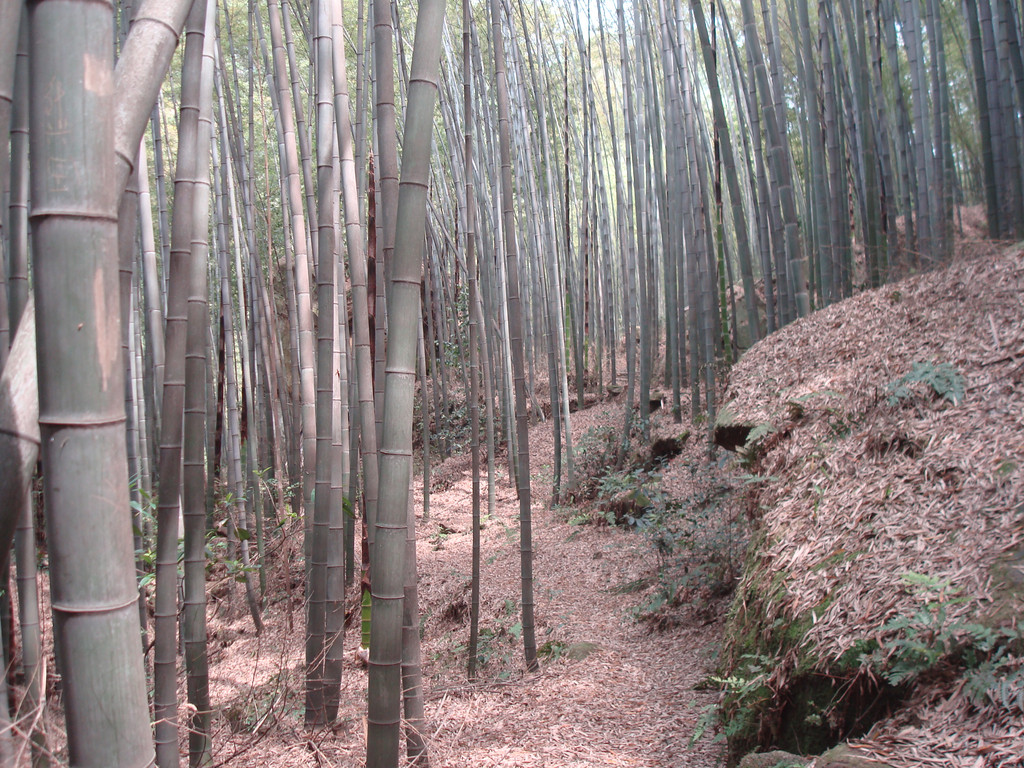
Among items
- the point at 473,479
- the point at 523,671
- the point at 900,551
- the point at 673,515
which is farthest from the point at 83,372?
the point at 673,515

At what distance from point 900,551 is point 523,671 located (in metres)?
1.90

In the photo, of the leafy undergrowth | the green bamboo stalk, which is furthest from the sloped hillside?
the green bamboo stalk

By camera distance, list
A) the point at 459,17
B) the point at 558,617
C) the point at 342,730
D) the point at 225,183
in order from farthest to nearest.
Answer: the point at 459,17 → the point at 225,183 → the point at 558,617 → the point at 342,730

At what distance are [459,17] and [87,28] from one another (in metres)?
7.11

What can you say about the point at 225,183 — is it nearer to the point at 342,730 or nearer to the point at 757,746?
the point at 342,730

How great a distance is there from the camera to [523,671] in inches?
119

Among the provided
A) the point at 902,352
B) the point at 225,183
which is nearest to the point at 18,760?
the point at 902,352

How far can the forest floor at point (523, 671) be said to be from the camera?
2084 mm

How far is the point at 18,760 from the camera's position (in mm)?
1016

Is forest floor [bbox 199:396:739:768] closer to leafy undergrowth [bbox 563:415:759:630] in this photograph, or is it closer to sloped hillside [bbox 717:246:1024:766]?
leafy undergrowth [bbox 563:415:759:630]

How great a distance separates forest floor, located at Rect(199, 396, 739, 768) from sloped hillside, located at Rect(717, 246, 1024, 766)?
51 centimetres

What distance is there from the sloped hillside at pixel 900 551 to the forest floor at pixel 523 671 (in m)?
0.51

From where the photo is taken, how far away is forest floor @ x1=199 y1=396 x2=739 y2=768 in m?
2.08

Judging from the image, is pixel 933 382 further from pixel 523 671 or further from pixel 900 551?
pixel 523 671
